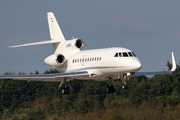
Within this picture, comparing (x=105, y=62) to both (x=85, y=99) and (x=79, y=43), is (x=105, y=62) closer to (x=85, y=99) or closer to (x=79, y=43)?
(x=79, y=43)

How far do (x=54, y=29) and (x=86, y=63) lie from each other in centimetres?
942

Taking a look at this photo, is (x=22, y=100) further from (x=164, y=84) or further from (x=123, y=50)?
(x=123, y=50)

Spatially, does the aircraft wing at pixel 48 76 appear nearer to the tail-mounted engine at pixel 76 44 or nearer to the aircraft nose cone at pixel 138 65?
the tail-mounted engine at pixel 76 44

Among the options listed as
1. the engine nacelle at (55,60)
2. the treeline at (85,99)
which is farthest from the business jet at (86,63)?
the treeline at (85,99)

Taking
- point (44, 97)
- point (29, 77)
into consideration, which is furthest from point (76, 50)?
point (44, 97)

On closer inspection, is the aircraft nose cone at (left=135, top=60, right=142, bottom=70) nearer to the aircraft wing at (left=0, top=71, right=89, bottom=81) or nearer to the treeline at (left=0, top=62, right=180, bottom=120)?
the aircraft wing at (left=0, top=71, right=89, bottom=81)

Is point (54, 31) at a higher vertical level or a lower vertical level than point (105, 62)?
higher

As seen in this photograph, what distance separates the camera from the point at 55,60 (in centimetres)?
4019

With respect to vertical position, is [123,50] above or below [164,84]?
above

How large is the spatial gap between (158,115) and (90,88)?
26322mm

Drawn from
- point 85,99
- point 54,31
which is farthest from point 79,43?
point 85,99

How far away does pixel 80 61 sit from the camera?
127 feet

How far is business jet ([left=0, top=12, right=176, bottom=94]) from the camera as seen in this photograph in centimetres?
3441

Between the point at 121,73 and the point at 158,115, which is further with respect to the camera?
the point at 158,115
